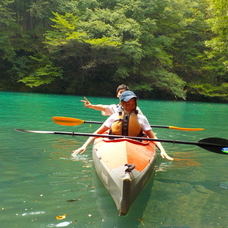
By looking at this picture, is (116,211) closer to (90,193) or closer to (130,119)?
(90,193)

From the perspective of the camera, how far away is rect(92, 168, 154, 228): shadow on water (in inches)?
93.0

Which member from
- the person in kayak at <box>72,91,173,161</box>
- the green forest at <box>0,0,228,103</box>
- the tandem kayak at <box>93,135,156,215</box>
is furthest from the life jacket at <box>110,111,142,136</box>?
the green forest at <box>0,0,228,103</box>

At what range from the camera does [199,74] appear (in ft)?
90.1

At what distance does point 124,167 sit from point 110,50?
1998cm

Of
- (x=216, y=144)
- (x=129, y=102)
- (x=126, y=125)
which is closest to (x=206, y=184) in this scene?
(x=216, y=144)

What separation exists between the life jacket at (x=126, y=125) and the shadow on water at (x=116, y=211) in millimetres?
846

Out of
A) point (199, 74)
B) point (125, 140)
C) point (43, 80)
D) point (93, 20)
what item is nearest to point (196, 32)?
point (199, 74)

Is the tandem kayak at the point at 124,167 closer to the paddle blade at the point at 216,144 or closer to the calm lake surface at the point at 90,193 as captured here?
the calm lake surface at the point at 90,193

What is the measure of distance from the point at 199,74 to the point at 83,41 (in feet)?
40.9

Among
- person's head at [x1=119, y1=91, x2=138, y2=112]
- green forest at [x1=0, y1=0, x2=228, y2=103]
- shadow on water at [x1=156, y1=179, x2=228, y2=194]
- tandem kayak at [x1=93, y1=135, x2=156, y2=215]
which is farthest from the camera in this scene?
green forest at [x1=0, y1=0, x2=228, y2=103]

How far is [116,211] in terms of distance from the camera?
2.57 metres

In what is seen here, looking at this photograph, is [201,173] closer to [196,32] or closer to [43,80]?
[43,80]

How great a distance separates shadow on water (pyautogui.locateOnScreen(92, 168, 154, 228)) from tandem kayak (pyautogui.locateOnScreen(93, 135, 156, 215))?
0.34 ft

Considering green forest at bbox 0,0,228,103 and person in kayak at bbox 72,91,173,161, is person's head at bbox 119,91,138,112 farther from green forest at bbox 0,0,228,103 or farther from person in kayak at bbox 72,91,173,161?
green forest at bbox 0,0,228,103
